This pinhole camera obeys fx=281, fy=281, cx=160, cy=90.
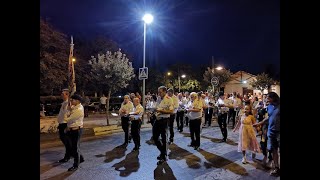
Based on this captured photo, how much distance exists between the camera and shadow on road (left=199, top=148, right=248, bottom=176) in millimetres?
7159

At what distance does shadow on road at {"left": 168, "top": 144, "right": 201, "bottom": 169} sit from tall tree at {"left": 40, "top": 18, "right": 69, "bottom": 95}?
1293 cm

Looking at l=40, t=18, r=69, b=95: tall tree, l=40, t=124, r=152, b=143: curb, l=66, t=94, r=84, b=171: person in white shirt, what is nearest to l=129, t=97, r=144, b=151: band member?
l=66, t=94, r=84, b=171: person in white shirt

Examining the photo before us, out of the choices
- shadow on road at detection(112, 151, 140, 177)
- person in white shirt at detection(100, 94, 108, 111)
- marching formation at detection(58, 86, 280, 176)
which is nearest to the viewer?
marching formation at detection(58, 86, 280, 176)

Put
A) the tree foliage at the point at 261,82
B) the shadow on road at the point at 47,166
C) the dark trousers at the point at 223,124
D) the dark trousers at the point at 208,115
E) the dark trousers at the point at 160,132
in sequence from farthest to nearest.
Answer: the tree foliage at the point at 261,82, the dark trousers at the point at 208,115, the dark trousers at the point at 223,124, the dark trousers at the point at 160,132, the shadow on road at the point at 47,166

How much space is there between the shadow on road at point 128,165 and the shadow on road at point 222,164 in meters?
1.95

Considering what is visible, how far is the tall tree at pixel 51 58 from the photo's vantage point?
65.4 ft

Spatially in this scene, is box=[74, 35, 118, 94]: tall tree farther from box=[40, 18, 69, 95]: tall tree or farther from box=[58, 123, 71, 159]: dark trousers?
box=[58, 123, 71, 159]: dark trousers

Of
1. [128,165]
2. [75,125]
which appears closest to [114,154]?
[128,165]

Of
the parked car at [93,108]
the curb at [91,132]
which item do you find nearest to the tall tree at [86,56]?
the parked car at [93,108]

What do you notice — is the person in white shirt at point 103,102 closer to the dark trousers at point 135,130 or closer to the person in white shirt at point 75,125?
the dark trousers at point 135,130

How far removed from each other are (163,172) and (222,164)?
181 cm
